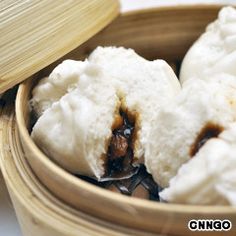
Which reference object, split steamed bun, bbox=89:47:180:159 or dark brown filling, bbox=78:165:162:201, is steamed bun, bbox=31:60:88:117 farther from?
dark brown filling, bbox=78:165:162:201

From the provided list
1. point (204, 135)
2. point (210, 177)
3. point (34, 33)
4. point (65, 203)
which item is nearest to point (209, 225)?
point (210, 177)

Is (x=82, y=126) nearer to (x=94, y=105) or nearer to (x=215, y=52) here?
(x=94, y=105)

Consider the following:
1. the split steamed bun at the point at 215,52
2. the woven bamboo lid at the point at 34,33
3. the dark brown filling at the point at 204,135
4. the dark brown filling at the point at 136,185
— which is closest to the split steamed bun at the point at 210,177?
the dark brown filling at the point at 204,135

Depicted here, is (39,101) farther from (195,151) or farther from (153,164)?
(195,151)

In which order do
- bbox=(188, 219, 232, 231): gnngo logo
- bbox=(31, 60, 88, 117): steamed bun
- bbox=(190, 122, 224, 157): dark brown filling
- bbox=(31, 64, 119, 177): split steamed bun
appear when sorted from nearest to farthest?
bbox=(188, 219, 232, 231): gnngo logo < bbox=(190, 122, 224, 157): dark brown filling < bbox=(31, 64, 119, 177): split steamed bun < bbox=(31, 60, 88, 117): steamed bun

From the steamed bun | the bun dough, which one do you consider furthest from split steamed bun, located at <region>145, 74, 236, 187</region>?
the steamed bun

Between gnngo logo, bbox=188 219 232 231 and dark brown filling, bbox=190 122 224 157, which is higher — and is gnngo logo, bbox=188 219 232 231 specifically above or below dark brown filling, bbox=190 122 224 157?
below

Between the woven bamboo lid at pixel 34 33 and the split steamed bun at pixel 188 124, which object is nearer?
the split steamed bun at pixel 188 124

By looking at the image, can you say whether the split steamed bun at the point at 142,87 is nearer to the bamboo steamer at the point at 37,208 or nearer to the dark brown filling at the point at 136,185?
the dark brown filling at the point at 136,185
